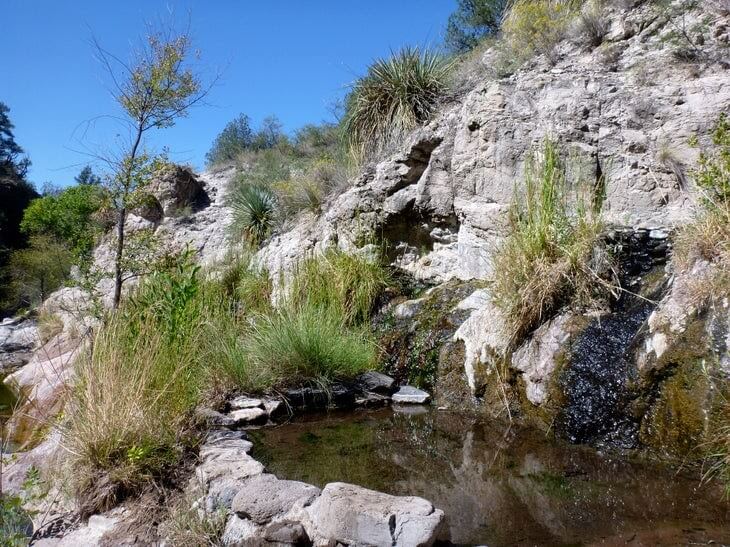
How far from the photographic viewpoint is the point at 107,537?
8.93 feet

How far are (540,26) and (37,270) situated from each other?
17.1m

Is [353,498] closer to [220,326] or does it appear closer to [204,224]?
[220,326]

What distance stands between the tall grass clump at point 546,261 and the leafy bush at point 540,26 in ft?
12.3

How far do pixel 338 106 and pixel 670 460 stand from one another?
1066 cm

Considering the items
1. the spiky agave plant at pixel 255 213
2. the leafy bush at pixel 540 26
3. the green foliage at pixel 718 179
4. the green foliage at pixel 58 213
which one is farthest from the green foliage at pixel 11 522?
the green foliage at pixel 58 213

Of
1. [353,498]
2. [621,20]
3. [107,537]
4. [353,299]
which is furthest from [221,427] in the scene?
[621,20]

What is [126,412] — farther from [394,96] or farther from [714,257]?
[394,96]

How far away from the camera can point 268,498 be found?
8.73 feet

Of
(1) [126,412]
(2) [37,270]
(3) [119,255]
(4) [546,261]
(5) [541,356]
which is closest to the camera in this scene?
(1) [126,412]

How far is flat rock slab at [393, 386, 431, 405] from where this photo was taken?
513 cm

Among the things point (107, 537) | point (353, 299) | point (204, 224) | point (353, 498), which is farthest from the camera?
point (204, 224)

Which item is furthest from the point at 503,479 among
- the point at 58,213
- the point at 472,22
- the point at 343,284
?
the point at 58,213

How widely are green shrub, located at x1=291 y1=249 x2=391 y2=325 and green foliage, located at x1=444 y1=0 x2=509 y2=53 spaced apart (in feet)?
25.9

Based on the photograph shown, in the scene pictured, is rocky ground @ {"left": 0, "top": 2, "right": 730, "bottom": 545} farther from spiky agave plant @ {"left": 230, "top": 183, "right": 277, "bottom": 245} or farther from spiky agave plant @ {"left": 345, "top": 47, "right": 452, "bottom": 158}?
spiky agave plant @ {"left": 230, "top": 183, "right": 277, "bottom": 245}
